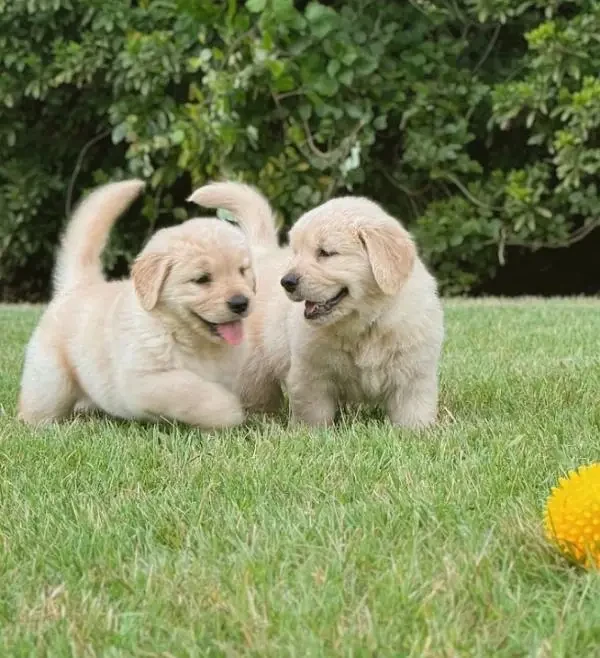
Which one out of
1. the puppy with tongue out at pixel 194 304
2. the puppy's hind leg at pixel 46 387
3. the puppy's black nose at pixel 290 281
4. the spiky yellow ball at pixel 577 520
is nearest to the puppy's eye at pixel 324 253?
the puppy's black nose at pixel 290 281

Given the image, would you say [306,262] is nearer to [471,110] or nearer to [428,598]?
[428,598]

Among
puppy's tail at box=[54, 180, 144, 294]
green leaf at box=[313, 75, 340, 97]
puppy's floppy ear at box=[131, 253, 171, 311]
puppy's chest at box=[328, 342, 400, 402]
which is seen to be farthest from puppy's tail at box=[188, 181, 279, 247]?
green leaf at box=[313, 75, 340, 97]

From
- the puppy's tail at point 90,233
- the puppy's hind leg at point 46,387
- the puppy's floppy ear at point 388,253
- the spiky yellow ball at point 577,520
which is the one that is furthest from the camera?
the puppy's tail at point 90,233

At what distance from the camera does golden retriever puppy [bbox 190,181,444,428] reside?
112 inches

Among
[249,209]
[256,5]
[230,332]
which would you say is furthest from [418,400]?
[256,5]

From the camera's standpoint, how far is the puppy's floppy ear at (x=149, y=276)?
287 centimetres

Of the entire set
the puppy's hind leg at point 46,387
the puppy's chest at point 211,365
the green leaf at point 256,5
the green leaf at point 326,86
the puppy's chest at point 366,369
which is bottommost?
the puppy's hind leg at point 46,387

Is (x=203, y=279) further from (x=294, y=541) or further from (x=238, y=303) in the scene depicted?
(x=294, y=541)

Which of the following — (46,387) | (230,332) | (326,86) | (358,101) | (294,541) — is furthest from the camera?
(358,101)

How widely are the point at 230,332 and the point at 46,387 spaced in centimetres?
62

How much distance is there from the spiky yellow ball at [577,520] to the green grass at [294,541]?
3 cm

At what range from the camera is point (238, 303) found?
285cm

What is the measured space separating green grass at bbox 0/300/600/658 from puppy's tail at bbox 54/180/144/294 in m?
0.69

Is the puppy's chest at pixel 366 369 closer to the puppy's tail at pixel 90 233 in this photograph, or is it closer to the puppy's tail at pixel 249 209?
the puppy's tail at pixel 249 209
